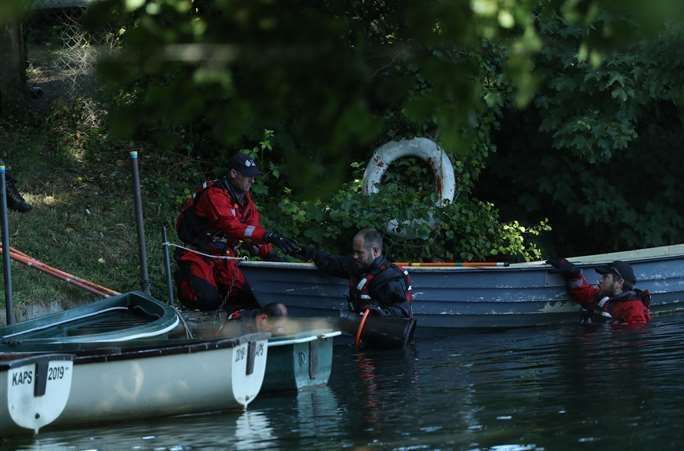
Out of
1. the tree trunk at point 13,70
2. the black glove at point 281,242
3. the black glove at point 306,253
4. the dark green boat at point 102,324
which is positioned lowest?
the dark green boat at point 102,324

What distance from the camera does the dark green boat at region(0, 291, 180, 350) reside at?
9398mm

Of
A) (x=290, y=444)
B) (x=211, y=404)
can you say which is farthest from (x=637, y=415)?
(x=211, y=404)

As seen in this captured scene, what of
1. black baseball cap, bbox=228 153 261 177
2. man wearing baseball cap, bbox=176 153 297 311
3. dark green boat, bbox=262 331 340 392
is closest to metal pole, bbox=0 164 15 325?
man wearing baseball cap, bbox=176 153 297 311

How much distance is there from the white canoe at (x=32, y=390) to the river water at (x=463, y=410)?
12 cm

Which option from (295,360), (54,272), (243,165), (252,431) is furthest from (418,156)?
(252,431)

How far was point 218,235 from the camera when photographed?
11656 mm

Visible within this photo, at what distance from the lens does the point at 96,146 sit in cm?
1702

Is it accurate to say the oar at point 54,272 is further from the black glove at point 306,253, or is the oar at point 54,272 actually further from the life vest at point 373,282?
the life vest at point 373,282

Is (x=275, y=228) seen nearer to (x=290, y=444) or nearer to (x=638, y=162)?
(x=638, y=162)

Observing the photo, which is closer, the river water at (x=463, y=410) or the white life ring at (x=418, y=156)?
the river water at (x=463, y=410)

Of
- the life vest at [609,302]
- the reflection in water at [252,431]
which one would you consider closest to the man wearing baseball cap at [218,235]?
the reflection in water at [252,431]

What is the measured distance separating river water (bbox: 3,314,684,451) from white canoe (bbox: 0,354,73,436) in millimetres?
125

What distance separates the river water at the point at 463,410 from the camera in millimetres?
7301

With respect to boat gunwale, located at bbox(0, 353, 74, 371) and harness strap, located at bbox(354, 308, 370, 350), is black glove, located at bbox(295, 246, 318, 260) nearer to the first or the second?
harness strap, located at bbox(354, 308, 370, 350)
